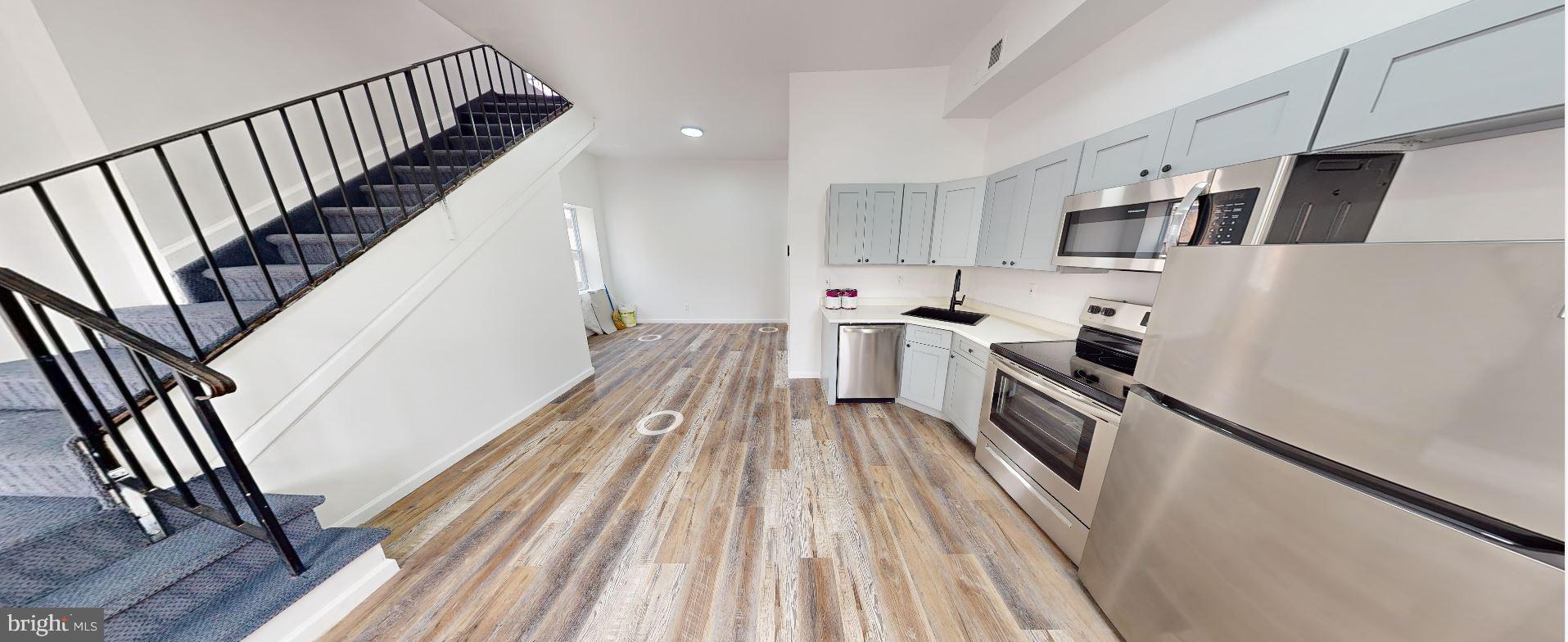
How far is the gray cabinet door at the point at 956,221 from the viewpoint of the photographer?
2.73 metres

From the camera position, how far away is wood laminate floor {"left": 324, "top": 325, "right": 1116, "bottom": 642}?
1.40m

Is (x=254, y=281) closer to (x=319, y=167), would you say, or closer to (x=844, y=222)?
(x=319, y=167)

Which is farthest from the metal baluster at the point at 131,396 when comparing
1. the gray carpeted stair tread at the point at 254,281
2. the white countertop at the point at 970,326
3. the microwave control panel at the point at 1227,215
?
the microwave control panel at the point at 1227,215

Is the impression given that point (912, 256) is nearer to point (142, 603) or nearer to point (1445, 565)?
point (1445, 565)

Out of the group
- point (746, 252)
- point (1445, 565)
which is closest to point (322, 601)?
point (1445, 565)

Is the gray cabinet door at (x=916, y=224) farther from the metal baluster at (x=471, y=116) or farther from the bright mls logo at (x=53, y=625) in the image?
the bright mls logo at (x=53, y=625)

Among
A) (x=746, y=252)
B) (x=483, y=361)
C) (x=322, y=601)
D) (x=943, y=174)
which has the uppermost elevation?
(x=943, y=174)

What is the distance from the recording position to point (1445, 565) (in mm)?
712

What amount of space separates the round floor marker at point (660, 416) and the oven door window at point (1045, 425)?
85.9 inches

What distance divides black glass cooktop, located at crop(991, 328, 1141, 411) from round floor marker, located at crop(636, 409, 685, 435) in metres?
2.26

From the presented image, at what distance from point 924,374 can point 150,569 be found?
3.52 metres

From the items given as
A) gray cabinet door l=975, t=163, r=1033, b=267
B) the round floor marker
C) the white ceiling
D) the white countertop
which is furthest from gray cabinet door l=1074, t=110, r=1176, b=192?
the round floor marker

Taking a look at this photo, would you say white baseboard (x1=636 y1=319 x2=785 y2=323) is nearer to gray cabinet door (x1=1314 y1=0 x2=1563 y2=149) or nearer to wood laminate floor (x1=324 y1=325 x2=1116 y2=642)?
wood laminate floor (x1=324 y1=325 x2=1116 y2=642)

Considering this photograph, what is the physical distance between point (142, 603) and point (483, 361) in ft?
4.96
